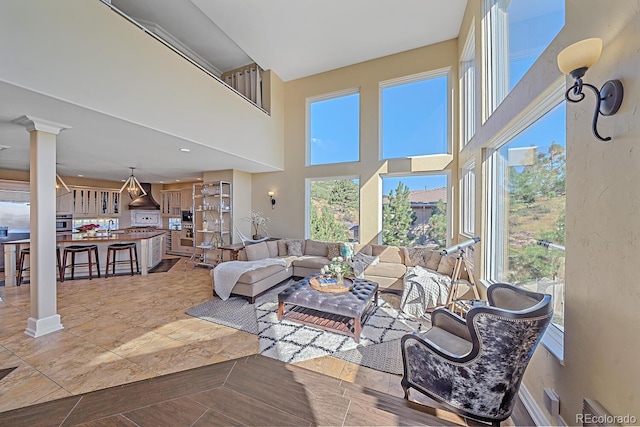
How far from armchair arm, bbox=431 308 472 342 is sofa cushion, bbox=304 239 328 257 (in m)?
3.44

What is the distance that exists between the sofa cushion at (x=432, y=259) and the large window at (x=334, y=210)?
5.47ft

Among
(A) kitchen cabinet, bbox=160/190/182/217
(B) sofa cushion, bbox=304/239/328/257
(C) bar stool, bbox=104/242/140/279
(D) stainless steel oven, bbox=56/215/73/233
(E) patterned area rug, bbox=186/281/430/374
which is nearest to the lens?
(E) patterned area rug, bbox=186/281/430/374

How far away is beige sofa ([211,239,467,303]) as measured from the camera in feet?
13.5

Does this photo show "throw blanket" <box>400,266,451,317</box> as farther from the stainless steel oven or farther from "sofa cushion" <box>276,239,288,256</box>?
the stainless steel oven

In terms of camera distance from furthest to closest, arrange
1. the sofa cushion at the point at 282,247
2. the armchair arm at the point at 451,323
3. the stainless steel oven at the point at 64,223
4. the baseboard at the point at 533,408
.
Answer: the stainless steel oven at the point at 64,223, the sofa cushion at the point at 282,247, the armchair arm at the point at 451,323, the baseboard at the point at 533,408

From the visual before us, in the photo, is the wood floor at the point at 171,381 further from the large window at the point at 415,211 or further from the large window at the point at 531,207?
the large window at the point at 415,211

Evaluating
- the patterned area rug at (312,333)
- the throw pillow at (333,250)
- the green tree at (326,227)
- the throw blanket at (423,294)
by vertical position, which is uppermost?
the green tree at (326,227)

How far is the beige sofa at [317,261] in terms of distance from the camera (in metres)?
4.12

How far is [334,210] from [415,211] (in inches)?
75.8

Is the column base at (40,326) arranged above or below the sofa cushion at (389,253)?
below

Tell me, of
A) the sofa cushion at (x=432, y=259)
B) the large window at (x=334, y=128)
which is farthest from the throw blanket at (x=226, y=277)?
the large window at (x=334, y=128)

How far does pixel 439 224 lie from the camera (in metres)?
5.20

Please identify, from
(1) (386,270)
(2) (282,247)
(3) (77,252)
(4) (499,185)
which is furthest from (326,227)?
(3) (77,252)

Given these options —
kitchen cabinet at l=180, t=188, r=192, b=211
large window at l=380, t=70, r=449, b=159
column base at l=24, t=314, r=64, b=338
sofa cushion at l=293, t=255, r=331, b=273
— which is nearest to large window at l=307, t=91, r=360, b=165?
large window at l=380, t=70, r=449, b=159
